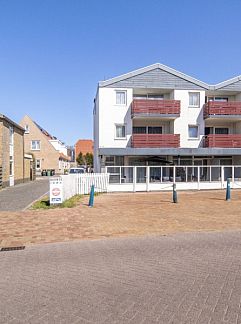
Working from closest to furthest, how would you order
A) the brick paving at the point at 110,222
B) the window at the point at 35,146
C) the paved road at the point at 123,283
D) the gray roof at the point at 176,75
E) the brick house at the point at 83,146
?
the paved road at the point at 123,283 < the brick paving at the point at 110,222 < the gray roof at the point at 176,75 < the window at the point at 35,146 < the brick house at the point at 83,146

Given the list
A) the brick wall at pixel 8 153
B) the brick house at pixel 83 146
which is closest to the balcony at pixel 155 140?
the brick wall at pixel 8 153

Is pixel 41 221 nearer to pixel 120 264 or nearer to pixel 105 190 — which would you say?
pixel 120 264

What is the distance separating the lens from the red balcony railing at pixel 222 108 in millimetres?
26375

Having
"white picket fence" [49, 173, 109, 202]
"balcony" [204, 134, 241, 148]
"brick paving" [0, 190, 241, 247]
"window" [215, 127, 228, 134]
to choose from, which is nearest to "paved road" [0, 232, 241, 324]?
"brick paving" [0, 190, 241, 247]

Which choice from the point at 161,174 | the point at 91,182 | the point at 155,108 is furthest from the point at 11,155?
the point at 161,174

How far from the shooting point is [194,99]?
89.4 feet

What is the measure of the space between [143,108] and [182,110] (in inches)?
155

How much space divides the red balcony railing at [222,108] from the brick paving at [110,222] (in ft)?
47.1

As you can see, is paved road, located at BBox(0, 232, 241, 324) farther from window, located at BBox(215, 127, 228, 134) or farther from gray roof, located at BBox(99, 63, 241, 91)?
window, located at BBox(215, 127, 228, 134)

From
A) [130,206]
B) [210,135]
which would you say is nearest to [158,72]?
[210,135]

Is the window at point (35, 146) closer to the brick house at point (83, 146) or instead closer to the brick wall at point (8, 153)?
the brick wall at point (8, 153)

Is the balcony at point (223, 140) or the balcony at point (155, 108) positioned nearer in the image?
the balcony at point (155, 108)

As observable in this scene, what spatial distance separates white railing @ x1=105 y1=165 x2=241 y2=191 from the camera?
21.0 meters

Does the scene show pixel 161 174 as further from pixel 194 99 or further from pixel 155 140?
pixel 194 99
